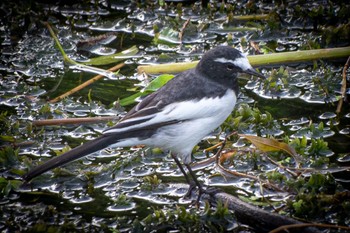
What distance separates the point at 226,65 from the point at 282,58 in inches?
95.9

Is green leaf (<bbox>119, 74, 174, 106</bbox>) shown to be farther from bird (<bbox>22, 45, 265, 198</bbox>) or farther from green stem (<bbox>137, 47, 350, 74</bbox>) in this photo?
bird (<bbox>22, 45, 265, 198</bbox>)

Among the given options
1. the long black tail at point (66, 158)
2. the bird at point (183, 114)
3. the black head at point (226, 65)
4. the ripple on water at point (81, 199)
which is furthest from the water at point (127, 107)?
the black head at point (226, 65)

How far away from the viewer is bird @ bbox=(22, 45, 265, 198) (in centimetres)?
646

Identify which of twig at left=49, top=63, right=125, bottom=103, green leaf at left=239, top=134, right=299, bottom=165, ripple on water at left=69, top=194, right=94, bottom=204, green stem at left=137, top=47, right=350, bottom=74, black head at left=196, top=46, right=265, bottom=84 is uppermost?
black head at left=196, top=46, right=265, bottom=84

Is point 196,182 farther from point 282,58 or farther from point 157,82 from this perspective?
point 282,58

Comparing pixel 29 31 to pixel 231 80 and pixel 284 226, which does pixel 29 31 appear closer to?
pixel 231 80

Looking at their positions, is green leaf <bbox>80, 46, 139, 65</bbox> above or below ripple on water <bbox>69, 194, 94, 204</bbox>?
above

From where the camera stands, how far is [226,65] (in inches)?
268

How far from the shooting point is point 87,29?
10.8m

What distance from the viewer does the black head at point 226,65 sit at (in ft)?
22.2

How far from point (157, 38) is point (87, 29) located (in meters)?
1.33

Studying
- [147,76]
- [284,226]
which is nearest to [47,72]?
[147,76]

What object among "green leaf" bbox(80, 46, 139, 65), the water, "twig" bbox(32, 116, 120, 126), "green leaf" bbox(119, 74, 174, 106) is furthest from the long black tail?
"green leaf" bbox(80, 46, 139, 65)

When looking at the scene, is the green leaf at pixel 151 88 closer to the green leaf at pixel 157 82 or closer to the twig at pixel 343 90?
the green leaf at pixel 157 82
